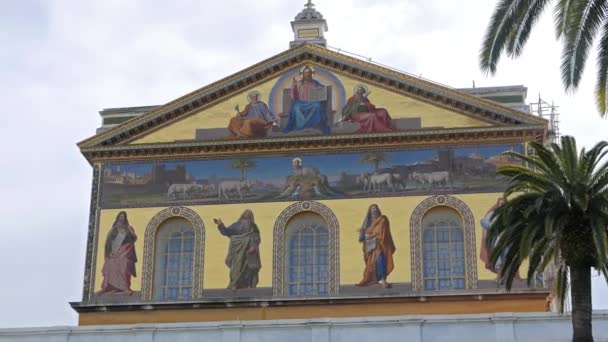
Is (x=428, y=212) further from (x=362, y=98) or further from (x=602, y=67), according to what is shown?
(x=602, y=67)

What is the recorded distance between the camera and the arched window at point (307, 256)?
3956cm

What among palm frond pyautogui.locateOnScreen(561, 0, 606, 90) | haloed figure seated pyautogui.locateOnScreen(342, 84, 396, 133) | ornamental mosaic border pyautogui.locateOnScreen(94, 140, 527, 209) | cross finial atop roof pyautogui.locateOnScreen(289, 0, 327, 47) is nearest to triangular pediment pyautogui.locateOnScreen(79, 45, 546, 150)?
haloed figure seated pyautogui.locateOnScreen(342, 84, 396, 133)

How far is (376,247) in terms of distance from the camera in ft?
128

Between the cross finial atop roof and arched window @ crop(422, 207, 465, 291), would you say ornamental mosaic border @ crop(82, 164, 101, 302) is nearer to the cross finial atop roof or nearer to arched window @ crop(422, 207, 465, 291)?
the cross finial atop roof

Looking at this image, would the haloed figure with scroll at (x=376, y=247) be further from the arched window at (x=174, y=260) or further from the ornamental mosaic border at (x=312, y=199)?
the arched window at (x=174, y=260)

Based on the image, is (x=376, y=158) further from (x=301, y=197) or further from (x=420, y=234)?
(x=420, y=234)

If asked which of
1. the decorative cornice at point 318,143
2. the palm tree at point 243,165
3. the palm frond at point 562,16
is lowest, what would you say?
the palm frond at point 562,16

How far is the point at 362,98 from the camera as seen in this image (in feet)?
134

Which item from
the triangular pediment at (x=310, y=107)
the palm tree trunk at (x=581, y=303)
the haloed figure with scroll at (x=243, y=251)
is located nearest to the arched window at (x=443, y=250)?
the triangular pediment at (x=310, y=107)

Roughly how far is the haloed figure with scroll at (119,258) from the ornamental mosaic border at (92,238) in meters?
0.38

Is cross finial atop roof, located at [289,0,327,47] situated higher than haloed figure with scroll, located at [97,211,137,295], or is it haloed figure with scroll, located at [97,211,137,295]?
cross finial atop roof, located at [289,0,327,47]

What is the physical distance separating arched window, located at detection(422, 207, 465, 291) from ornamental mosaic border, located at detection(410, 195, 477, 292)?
0.63ft

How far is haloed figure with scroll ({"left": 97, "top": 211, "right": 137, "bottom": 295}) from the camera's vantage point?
39875mm

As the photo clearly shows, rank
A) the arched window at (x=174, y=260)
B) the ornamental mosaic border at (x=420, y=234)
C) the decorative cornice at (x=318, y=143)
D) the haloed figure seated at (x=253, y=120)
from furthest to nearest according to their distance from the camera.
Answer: the haloed figure seated at (x=253, y=120) → the arched window at (x=174, y=260) → the decorative cornice at (x=318, y=143) → the ornamental mosaic border at (x=420, y=234)
